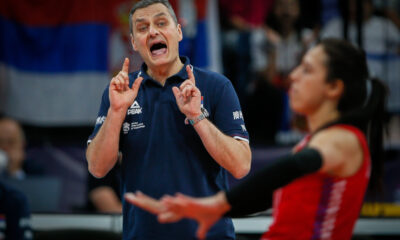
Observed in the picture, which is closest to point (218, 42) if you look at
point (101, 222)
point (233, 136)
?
point (101, 222)

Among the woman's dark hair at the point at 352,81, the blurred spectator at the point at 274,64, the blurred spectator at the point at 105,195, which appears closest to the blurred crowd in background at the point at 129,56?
the blurred spectator at the point at 274,64

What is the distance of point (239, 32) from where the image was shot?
20.9 feet

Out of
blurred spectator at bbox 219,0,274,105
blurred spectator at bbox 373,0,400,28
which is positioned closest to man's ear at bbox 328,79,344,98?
blurred spectator at bbox 219,0,274,105

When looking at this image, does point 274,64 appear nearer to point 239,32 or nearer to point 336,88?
point 239,32

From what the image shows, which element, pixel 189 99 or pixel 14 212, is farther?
pixel 14 212

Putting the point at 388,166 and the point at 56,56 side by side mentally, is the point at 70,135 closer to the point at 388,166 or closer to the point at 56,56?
the point at 56,56

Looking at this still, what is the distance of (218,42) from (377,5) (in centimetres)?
177

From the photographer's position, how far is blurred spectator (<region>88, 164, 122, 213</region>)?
5328 millimetres

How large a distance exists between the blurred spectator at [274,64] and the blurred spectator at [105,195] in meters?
1.55

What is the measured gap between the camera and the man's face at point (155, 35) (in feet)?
8.86

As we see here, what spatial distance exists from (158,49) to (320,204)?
45.8 inches

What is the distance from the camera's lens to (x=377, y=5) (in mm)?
6449

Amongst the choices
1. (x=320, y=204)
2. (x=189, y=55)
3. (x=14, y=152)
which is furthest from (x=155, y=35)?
(x=189, y=55)

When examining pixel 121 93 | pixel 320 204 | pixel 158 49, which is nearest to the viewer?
pixel 320 204
